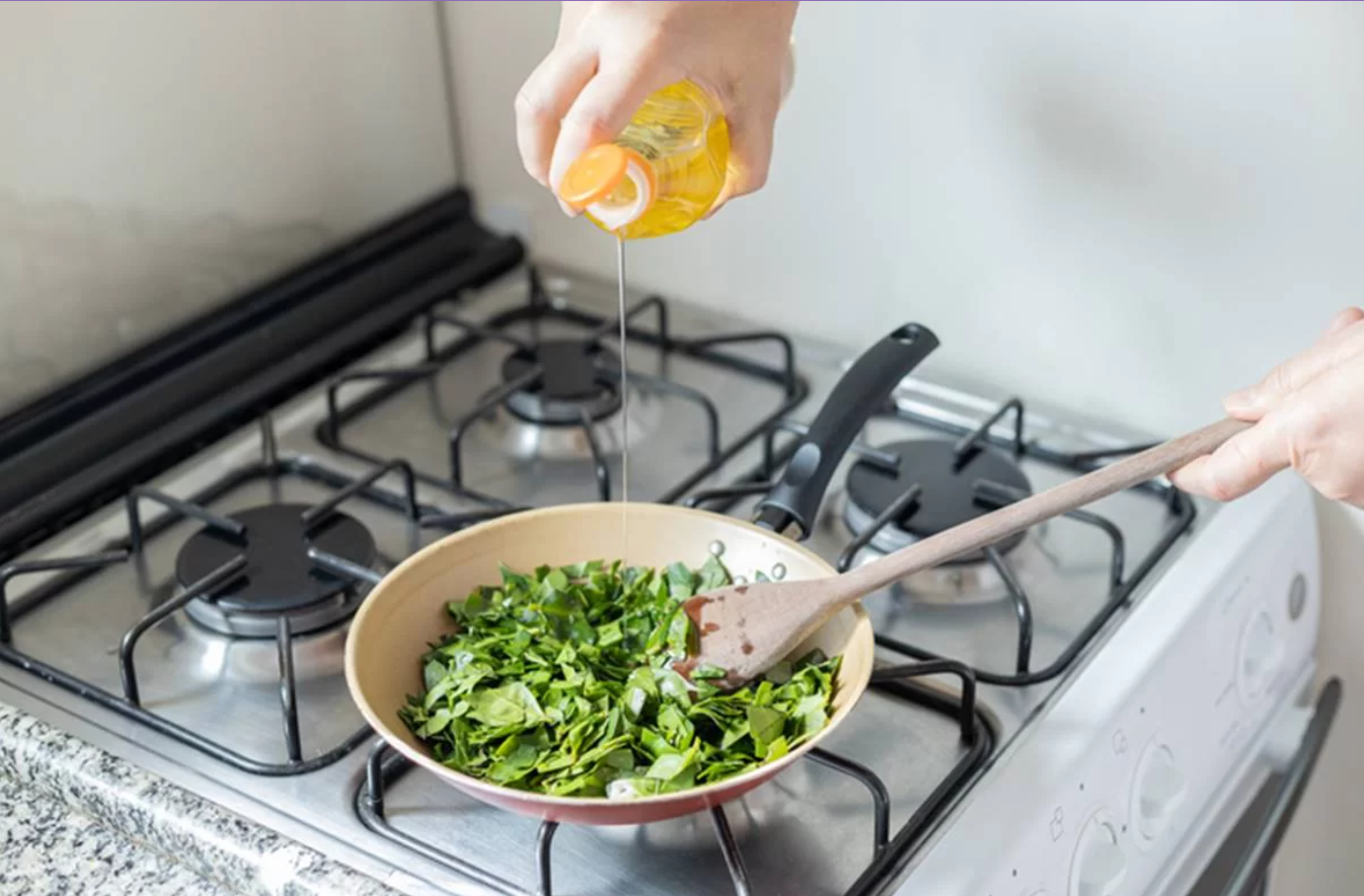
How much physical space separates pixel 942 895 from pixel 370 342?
727 mm

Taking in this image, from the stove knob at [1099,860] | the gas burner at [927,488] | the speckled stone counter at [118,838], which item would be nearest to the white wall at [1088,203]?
the gas burner at [927,488]

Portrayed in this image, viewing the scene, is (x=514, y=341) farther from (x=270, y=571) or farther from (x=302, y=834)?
(x=302, y=834)

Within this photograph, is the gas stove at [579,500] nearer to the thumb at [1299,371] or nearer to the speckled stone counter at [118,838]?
the speckled stone counter at [118,838]

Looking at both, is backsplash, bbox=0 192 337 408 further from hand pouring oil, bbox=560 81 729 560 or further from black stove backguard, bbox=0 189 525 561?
hand pouring oil, bbox=560 81 729 560

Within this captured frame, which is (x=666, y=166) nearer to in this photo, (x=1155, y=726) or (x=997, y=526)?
(x=997, y=526)

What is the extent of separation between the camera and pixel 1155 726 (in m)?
0.95

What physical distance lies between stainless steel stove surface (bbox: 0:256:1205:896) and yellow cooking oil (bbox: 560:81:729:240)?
241 millimetres

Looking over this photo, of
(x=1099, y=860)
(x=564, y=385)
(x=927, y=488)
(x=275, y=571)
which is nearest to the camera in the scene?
(x=1099, y=860)

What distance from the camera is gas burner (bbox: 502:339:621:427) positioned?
1.20 meters

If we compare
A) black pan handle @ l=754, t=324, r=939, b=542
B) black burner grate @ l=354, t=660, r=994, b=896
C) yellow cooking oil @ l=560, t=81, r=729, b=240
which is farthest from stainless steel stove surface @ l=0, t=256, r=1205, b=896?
yellow cooking oil @ l=560, t=81, r=729, b=240

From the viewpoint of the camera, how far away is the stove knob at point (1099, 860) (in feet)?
2.87

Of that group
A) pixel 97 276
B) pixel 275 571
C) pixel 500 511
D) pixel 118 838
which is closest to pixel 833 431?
pixel 500 511

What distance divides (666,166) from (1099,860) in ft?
1.52

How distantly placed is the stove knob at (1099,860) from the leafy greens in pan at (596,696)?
0.17 metres
